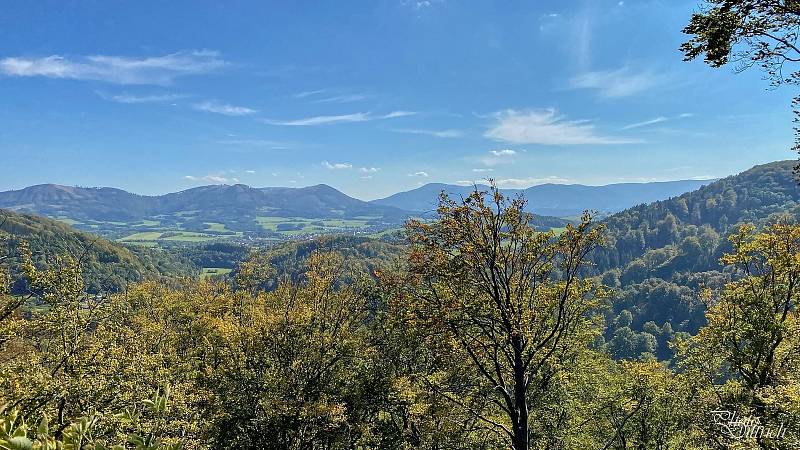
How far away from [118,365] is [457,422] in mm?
14317

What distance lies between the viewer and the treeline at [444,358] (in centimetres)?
1648

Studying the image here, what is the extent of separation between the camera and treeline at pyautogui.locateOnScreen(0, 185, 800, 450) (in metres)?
16.5

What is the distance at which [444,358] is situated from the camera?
20031 mm

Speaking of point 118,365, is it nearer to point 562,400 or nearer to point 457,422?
point 457,422

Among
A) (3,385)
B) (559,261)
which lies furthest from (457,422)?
(3,385)

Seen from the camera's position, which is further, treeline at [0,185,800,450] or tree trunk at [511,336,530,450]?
tree trunk at [511,336,530,450]

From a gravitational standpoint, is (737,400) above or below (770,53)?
below

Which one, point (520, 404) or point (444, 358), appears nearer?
point (520, 404)

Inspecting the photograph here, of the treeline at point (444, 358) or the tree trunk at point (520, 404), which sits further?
the tree trunk at point (520, 404)

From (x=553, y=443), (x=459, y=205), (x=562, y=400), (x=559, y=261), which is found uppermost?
(x=459, y=205)

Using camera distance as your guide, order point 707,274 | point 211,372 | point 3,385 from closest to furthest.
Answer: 1. point 3,385
2. point 211,372
3. point 707,274

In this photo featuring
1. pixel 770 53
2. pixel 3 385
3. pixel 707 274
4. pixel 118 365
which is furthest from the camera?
pixel 707 274

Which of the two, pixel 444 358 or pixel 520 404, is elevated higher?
pixel 444 358

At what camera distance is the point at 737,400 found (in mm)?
19062
